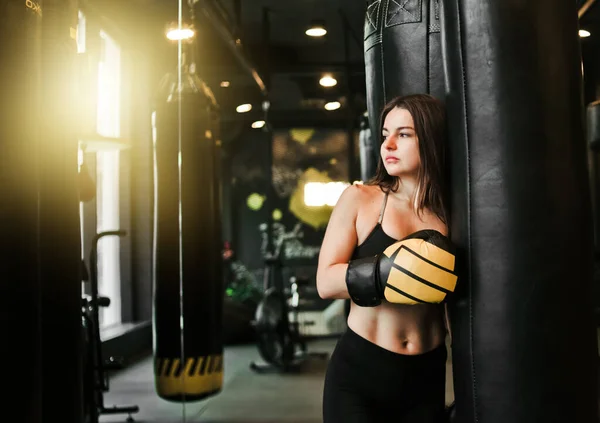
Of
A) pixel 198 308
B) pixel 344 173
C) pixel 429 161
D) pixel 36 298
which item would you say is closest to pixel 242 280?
pixel 198 308

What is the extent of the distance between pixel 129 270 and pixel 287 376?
6.12 feet

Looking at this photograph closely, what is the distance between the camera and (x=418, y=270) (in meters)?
1.08

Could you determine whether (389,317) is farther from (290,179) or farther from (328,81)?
(290,179)

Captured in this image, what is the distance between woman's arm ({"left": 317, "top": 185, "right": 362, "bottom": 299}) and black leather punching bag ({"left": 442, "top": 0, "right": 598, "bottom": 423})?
0.33 m

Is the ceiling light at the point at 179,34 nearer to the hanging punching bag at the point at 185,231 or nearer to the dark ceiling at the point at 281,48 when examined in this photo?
the dark ceiling at the point at 281,48

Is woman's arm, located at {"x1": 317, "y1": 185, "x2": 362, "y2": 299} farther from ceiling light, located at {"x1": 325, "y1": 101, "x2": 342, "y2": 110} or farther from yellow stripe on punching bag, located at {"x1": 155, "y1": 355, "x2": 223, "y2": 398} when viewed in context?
yellow stripe on punching bag, located at {"x1": 155, "y1": 355, "x2": 223, "y2": 398}

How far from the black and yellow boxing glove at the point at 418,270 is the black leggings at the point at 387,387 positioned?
33 centimetres

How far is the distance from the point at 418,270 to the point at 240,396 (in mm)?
2976

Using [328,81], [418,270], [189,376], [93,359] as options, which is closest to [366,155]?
[328,81]

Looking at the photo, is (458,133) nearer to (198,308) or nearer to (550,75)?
(550,75)

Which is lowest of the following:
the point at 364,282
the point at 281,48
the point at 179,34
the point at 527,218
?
the point at 364,282

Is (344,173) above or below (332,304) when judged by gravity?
above

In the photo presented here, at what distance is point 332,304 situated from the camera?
10.3ft

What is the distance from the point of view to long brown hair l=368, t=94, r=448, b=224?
51.4 inches
